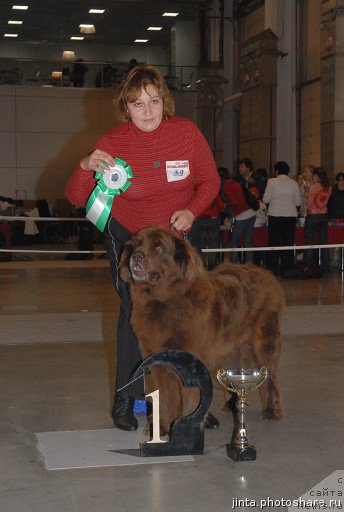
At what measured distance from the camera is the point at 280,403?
463 cm

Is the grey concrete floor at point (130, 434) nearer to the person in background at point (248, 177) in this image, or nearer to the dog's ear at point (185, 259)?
the dog's ear at point (185, 259)

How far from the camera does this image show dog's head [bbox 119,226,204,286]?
12.4 feet

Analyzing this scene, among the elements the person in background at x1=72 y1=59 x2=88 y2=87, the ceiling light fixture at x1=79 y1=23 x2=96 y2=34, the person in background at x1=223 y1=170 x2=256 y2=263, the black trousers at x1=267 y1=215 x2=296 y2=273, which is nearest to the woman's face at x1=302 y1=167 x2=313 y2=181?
the black trousers at x1=267 y1=215 x2=296 y2=273

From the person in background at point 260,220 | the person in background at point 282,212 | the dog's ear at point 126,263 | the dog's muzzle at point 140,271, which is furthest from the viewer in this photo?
the person in background at point 260,220

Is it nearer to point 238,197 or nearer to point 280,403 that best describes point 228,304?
point 280,403

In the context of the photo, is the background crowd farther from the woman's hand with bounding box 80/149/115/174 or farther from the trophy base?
the trophy base

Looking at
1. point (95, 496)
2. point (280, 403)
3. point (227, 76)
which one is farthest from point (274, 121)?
point (95, 496)

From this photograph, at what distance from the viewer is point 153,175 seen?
425cm

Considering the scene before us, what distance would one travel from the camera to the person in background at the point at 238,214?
12984mm

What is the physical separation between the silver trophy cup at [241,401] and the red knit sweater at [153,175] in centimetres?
84

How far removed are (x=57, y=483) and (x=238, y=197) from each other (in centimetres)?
970

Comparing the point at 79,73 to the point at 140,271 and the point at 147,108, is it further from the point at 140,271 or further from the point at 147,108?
the point at 140,271

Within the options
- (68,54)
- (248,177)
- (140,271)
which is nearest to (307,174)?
(248,177)

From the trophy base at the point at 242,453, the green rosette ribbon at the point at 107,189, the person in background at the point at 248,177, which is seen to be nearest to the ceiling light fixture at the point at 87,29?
the person in background at the point at 248,177
